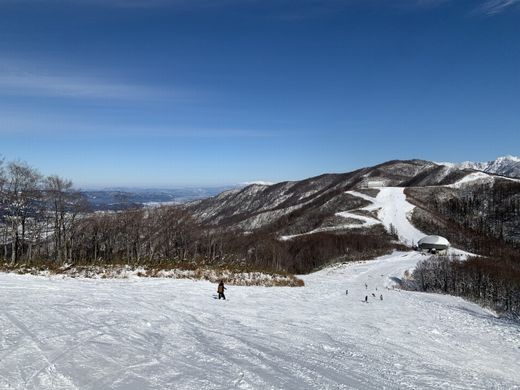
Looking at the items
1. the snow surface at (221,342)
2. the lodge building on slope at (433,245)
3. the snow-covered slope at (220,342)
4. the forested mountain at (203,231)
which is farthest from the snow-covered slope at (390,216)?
the snow-covered slope at (220,342)

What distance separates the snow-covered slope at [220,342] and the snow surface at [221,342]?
0.05 m

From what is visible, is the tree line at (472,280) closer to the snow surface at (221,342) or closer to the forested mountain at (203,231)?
the forested mountain at (203,231)

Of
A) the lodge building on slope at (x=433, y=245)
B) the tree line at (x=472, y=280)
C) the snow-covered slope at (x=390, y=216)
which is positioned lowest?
the tree line at (x=472, y=280)

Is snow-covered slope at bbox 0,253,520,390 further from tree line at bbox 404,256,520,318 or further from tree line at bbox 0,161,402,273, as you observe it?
tree line at bbox 404,256,520,318

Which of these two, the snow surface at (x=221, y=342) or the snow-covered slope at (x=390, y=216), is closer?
the snow surface at (x=221, y=342)

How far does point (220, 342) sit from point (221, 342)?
0.12ft

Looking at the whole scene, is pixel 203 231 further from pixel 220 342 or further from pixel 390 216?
pixel 220 342

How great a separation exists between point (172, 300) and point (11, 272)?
13063mm

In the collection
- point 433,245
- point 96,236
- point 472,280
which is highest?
point 96,236

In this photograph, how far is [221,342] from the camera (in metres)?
14.4

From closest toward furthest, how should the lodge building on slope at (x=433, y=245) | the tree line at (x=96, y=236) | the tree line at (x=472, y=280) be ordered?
the tree line at (x=96, y=236), the tree line at (x=472, y=280), the lodge building on slope at (x=433, y=245)

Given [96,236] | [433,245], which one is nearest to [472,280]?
[433,245]

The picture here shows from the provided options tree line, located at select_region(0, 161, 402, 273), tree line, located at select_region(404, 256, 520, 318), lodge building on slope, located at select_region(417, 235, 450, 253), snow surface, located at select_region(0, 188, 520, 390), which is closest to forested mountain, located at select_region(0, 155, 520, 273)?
tree line, located at select_region(0, 161, 402, 273)

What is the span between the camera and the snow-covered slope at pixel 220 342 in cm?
A: 1040
